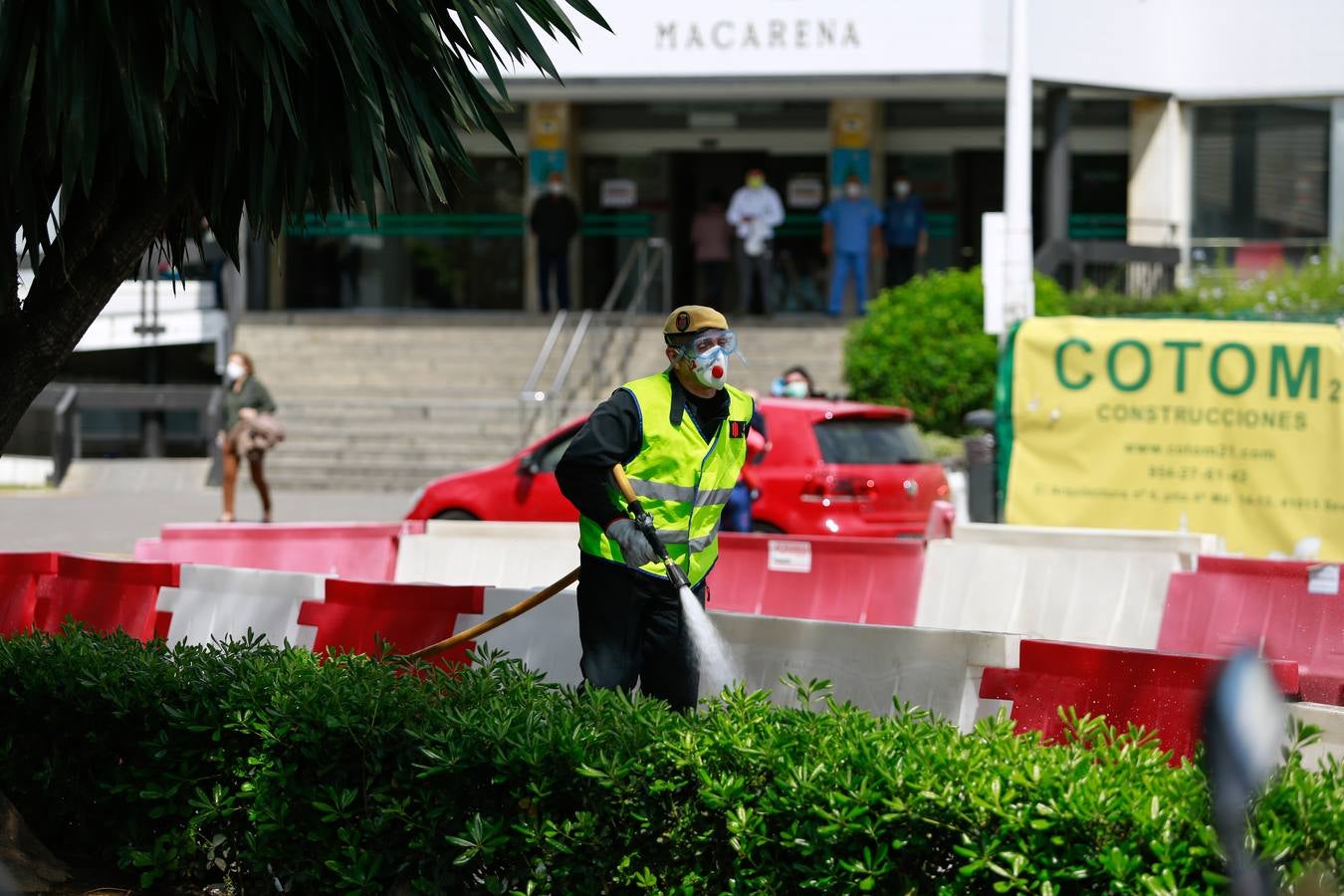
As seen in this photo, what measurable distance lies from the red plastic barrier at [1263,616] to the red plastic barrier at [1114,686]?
2645mm

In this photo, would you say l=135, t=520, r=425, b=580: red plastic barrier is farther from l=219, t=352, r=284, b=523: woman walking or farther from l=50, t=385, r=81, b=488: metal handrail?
l=50, t=385, r=81, b=488: metal handrail

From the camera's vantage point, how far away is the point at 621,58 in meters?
26.5

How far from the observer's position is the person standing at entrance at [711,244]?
2762 cm

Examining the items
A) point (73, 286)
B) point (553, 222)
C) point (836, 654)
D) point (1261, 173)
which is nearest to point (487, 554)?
point (836, 654)

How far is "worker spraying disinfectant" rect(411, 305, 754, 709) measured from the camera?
627 cm

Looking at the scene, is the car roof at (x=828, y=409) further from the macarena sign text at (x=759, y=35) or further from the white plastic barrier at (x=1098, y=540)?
the macarena sign text at (x=759, y=35)

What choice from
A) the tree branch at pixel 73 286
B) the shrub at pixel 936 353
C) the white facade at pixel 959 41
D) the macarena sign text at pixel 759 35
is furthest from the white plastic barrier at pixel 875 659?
the macarena sign text at pixel 759 35

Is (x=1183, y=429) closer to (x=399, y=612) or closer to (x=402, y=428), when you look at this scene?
(x=399, y=612)

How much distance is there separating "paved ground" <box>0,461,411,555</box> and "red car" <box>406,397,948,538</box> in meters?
3.39

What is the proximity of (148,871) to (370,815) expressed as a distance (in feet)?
2.54

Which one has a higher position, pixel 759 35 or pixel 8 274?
pixel 759 35

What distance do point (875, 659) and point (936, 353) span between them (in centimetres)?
1555

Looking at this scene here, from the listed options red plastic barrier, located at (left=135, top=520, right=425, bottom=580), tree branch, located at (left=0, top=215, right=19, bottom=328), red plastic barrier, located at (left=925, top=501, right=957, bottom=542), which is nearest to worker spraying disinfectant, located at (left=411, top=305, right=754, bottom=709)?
tree branch, located at (left=0, top=215, right=19, bottom=328)

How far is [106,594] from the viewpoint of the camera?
9695 millimetres
